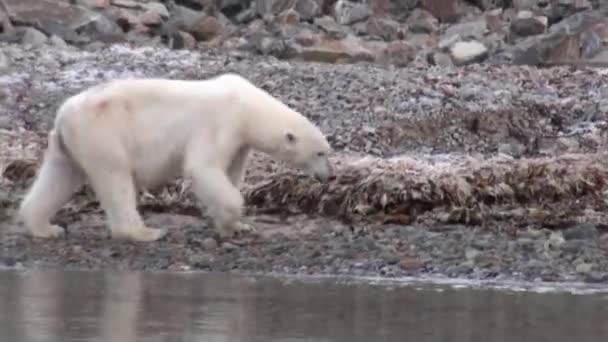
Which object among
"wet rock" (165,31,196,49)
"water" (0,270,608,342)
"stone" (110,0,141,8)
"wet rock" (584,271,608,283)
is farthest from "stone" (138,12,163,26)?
"wet rock" (584,271,608,283)

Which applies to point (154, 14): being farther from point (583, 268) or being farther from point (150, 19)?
point (583, 268)

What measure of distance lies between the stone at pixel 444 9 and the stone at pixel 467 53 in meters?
3.39

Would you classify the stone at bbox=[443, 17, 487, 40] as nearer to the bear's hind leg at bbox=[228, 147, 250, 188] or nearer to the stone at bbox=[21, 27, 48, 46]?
the stone at bbox=[21, 27, 48, 46]

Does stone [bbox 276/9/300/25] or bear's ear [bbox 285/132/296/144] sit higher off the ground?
stone [bbox 276/9/300/25]

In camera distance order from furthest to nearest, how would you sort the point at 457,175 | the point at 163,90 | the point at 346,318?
the point at 457,175 < the point at 163,90 < the point at 346,318

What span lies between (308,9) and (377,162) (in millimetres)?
12689

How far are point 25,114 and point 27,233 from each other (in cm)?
405

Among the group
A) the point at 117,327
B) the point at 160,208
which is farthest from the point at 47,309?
the point at 160,208

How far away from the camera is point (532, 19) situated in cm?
2459

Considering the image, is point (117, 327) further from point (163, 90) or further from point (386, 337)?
point (163, 90)

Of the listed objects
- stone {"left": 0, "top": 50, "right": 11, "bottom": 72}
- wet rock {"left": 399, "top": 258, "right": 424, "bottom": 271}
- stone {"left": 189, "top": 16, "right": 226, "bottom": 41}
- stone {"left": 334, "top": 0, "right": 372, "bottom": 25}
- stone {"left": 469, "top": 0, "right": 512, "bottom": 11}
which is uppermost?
stone {"left": 469, "top": 0, "right": 512, "bottom": 11}

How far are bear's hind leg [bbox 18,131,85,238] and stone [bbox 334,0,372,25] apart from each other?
540 inches

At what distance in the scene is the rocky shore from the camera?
10.8m

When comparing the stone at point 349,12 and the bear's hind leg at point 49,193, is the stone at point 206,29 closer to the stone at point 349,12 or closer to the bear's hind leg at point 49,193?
the stone at point 349,12
